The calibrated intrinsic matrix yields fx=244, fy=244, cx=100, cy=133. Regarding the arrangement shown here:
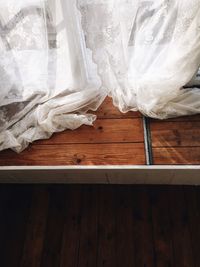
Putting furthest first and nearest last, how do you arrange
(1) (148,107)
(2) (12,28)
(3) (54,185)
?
(3) (54,185)
(1) (148,107)
(2) (12,28)

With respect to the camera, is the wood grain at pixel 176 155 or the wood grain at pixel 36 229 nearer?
the wood grain at pixel 176 155

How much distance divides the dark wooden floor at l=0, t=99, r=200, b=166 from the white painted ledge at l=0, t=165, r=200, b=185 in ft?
0.08

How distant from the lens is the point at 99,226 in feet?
3.76

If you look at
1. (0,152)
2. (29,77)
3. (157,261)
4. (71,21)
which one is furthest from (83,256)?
(71,21)

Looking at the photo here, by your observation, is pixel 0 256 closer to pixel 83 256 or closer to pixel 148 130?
pixel 83 256

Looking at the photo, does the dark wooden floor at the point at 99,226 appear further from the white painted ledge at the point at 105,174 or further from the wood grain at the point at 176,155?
the wood grain at the point at 176,155

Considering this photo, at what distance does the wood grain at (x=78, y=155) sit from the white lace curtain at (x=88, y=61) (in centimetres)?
5

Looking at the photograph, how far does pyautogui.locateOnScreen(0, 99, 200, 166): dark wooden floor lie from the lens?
1.01 metres

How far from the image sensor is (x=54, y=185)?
1279 mm

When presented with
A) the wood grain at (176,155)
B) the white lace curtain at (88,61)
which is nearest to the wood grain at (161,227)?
the wood grain at (176,155)

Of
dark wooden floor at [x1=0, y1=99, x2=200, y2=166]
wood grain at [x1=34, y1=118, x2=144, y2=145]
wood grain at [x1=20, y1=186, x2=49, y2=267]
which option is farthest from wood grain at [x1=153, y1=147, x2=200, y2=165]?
wood grain at [x1=20, y1=186, x2=49, y2=267]

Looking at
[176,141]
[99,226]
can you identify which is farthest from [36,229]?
[176,141]

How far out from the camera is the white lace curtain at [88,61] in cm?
78

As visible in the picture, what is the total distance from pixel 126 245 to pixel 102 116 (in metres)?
0.59
